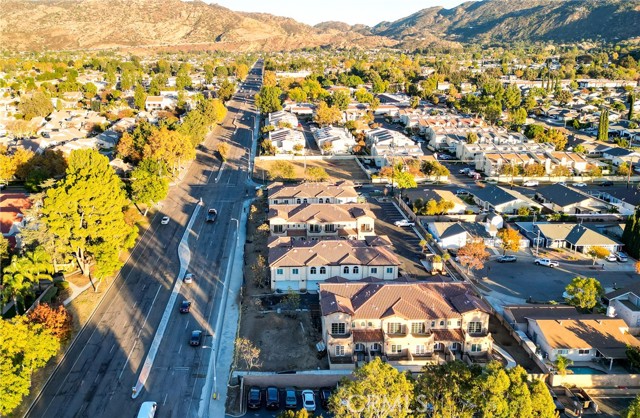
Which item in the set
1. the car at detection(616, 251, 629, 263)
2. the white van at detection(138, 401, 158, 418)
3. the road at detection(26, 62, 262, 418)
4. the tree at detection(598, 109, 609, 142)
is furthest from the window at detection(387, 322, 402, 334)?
the tree at detection(598, 109, 609, 142)

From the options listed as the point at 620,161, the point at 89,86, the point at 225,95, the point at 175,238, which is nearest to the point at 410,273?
the point at 175,238

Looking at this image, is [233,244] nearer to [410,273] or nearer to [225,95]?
[410,273]

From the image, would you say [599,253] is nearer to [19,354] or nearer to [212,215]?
[212,215]

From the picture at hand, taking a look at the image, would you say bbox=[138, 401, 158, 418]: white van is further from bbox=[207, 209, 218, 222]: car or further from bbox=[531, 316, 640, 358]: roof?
bbox=[207, 209, 218, 222]: car

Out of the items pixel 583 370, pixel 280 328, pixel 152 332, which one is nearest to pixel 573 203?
pixel 583 370

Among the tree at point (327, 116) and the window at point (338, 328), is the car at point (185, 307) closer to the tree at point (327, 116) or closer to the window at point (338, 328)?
the window at point (338, 328)

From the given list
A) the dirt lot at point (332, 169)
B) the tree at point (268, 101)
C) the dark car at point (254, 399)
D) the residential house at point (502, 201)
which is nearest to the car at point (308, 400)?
the dark car at point (254, 399)

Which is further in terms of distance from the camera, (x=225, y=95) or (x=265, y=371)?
(x=225, y=95)
